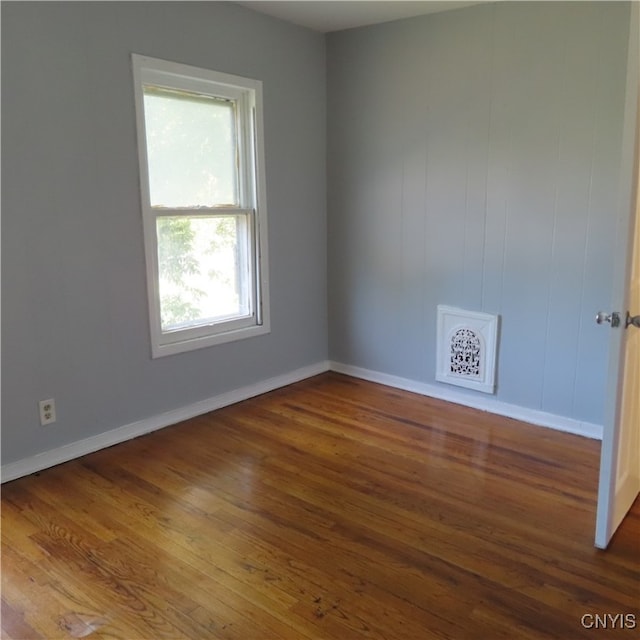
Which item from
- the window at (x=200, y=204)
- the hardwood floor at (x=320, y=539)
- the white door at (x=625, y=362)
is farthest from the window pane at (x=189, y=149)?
the white door at (x=625, y=362)

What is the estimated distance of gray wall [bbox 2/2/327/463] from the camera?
8.68 ft

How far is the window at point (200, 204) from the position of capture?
3197mm

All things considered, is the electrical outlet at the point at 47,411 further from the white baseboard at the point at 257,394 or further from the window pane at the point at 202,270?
the window pane at the point at 202,270

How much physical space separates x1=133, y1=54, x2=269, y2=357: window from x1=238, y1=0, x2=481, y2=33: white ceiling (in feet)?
1.45

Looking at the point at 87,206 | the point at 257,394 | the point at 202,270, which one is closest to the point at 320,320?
the point at 257,394

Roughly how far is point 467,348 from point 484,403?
0.36 meters

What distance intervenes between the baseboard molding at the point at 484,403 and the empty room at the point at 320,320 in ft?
0.05

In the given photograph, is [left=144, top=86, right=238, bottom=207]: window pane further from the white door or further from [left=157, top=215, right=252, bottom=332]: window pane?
the white door

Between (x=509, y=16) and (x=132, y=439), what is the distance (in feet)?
10.2

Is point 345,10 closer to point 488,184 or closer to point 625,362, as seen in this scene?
point 488,184

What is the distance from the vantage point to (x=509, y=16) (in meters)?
3.22

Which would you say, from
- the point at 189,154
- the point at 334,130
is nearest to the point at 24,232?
the point at 189,154

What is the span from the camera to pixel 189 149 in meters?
3.36

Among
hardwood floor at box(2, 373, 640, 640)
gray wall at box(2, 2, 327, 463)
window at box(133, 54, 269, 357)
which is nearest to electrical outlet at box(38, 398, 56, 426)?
gray wall at box(2, 2, 327, 463)
